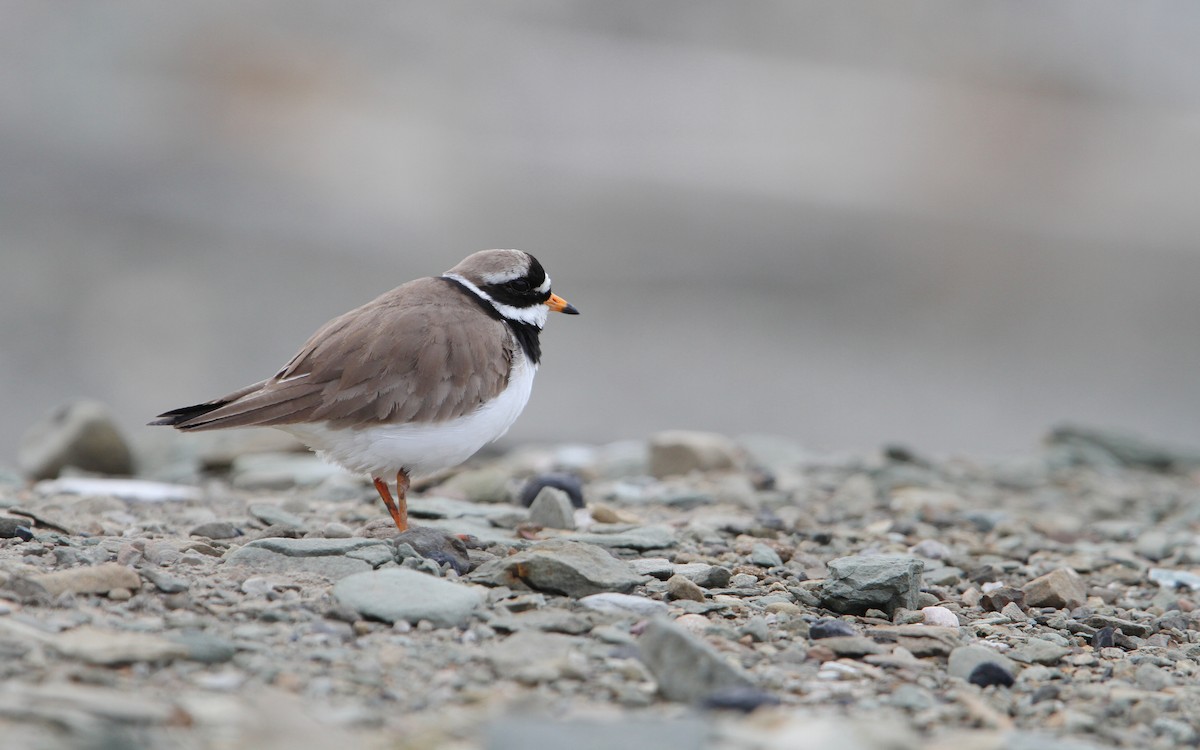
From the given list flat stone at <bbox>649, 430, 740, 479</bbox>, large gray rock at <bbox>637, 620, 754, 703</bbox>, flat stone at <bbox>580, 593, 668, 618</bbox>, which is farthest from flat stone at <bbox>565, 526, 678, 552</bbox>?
flat stone at <bbox>649, 430, 740, 479</bbox>

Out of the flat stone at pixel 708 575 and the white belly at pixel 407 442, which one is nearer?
the flat stone at pixel 708 575

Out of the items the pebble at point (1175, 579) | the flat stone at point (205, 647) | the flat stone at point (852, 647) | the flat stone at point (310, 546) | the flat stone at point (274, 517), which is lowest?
the flat stone at point (205, 647)

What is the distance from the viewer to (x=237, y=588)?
161 inches

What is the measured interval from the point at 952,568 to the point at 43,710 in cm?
388

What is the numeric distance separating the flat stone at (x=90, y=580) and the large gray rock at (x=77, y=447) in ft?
13.4

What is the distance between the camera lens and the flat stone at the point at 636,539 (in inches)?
204

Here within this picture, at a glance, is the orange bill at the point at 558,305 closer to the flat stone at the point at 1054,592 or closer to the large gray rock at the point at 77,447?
the flat stone at the point at 1054,592

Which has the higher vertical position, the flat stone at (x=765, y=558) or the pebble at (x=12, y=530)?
the flat stone at (x=765, y=558)

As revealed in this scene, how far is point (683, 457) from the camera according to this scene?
790 centimetres

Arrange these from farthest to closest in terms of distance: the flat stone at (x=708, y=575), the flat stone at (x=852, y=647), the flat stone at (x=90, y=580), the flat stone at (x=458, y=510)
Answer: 1. the flat stone at (x=458, y=510)
2. the flat stone at (x=708, y=575)
3. the flat stone at (x=852, y=647)
4. the flat stone at (x=90, y=580)

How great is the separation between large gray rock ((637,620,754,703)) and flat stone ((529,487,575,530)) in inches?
87.1

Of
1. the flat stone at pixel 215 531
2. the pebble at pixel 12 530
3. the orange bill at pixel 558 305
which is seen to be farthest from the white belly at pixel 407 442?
the pebble at pixel 12 530

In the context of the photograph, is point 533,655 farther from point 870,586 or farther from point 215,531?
point 215,531

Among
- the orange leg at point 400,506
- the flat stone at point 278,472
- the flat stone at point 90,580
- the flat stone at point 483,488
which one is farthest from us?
the flat stone at point 278,472
